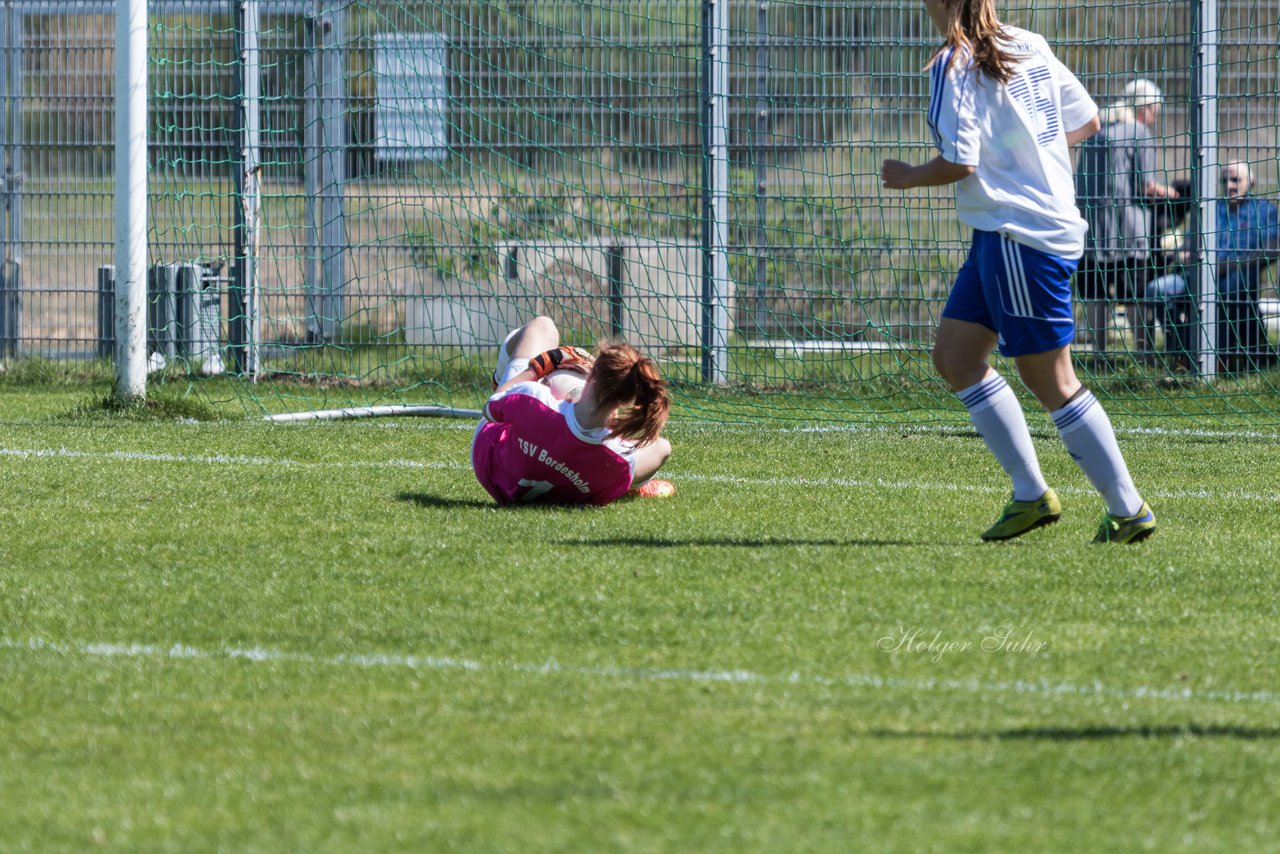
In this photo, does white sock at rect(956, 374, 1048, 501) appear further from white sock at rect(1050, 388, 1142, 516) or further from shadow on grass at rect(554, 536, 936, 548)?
shadow on grass at rect(554, 536, 936, 548)

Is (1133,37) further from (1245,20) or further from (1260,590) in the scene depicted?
(1260,590)

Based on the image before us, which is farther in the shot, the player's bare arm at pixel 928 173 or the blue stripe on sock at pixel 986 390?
the blue stripe on sock at pixel 986 390

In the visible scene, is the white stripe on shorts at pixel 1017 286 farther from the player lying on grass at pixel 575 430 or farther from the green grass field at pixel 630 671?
the player lying on grass at pixel 575 430

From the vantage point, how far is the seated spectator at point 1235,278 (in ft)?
31.7

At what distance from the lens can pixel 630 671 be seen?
335 cm

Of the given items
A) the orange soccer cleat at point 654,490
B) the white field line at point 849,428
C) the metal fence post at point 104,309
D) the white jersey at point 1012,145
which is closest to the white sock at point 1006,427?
the white jersey at point 1012,145

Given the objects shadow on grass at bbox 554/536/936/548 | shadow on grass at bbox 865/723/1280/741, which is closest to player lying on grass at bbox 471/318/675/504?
shadow on grass at bbox 554/536/936/548

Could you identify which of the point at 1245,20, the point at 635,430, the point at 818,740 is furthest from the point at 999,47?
the point at 1245,20

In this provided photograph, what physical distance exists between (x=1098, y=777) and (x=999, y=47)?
256 centimetres

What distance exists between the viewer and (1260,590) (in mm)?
4102

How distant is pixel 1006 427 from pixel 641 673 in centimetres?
186

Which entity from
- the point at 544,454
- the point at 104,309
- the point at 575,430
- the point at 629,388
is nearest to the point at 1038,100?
the point at 629,388

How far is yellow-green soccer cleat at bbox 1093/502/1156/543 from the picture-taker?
469cm

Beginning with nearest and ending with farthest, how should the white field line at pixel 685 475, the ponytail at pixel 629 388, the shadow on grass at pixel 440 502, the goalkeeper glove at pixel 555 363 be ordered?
the ponytail at pixel 629 388
the shadow on grass at pixel 440 502
the goalkeeper glove at pixel 555 363
the white field line at pixel 685 475
